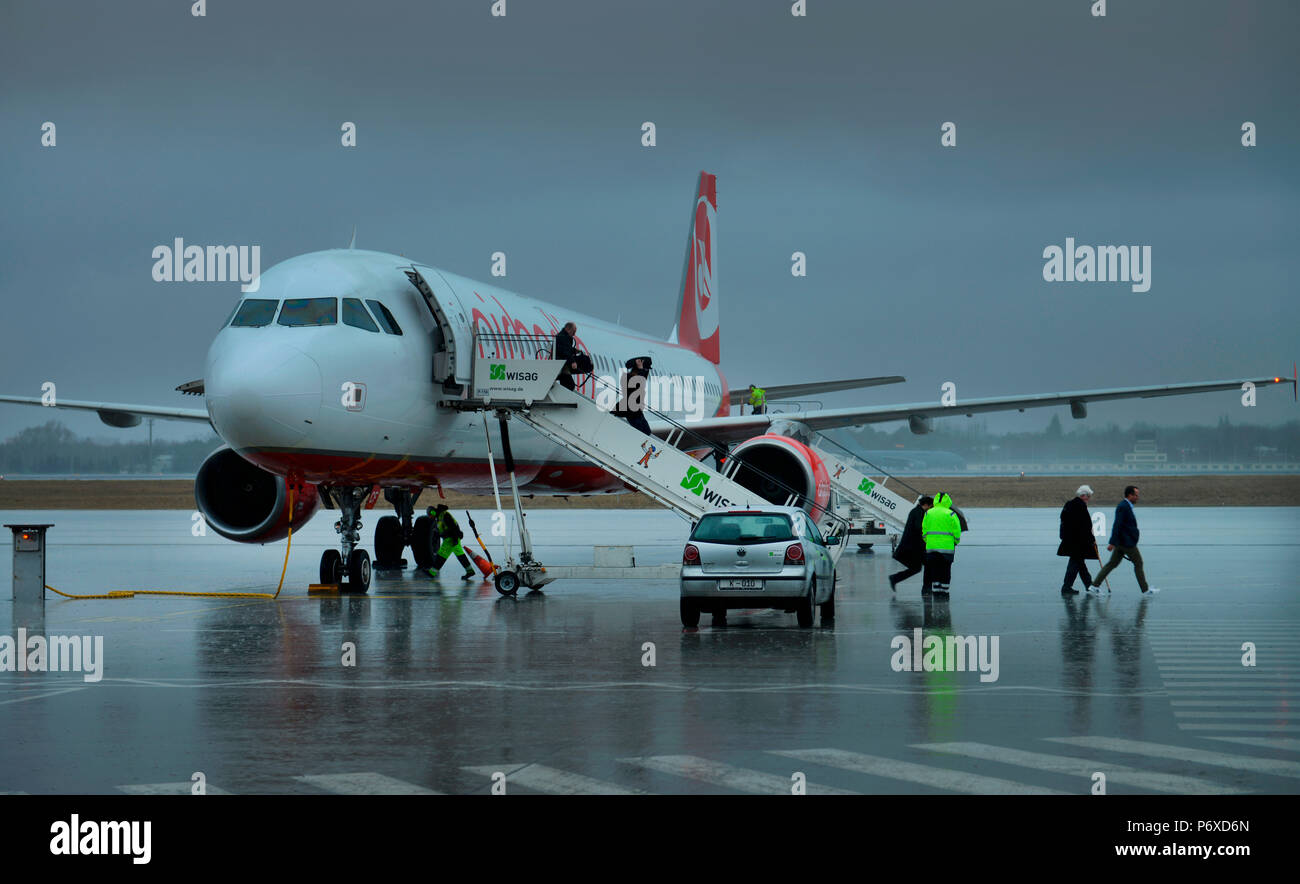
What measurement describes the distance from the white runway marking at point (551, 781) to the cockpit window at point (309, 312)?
1216 centimetres

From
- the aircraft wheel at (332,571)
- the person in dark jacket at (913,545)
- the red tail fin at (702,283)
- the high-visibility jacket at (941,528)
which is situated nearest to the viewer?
the high-visibility jacket at (941,528)

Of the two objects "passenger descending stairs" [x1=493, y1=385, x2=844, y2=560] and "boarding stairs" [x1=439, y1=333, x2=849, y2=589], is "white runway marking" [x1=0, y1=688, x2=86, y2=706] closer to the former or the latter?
"boarding stairs" [x1=439, y1=333, x2=849, y2=589]

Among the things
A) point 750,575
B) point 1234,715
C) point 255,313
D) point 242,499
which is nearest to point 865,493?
point 242,499

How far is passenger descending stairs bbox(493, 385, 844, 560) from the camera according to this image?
2225 cm

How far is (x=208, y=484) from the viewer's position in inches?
961

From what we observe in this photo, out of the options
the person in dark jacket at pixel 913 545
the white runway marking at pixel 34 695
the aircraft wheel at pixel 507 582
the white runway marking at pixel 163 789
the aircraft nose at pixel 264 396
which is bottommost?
the white runway marking at pixel 163 789

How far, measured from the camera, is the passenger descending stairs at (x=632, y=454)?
2225 cm

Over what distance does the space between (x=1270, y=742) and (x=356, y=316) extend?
13.9 metres

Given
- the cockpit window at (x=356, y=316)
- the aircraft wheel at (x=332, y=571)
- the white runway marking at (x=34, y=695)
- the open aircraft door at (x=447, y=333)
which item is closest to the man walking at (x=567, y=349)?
the open aircraft door at (x=447, y=333)

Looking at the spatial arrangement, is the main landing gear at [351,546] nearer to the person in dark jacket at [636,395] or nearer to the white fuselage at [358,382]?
the white fuselage at [358,382]

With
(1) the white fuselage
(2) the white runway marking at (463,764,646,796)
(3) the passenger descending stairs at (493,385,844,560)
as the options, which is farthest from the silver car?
(2) the white runway marking at (463,764,646,796)

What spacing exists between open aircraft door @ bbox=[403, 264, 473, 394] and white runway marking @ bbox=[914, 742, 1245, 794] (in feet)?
43.3

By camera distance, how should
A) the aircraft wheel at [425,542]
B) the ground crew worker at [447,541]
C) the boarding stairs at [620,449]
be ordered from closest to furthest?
the boarding stairs at [620,449], the ground crew worker at [447,541], the aircraft wheel at [425,542]
